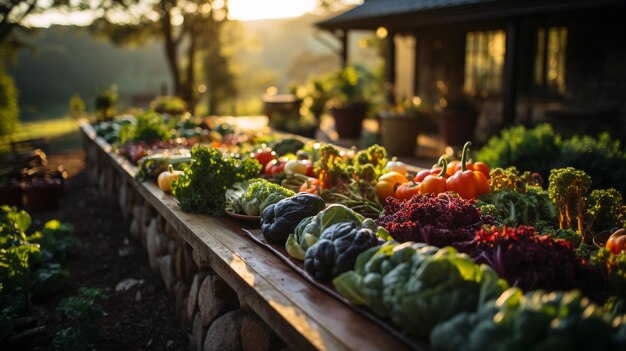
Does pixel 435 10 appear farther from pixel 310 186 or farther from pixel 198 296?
pixel 198 296

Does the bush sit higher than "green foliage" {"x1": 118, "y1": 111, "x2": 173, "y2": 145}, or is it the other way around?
"green foliage" {"x1": 118, "y1": 111, "x2": 173, "y2": 145}

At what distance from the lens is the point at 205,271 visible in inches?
163

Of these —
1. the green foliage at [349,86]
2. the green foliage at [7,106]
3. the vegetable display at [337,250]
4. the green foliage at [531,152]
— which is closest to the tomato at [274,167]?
the vegetable display at [337,250]

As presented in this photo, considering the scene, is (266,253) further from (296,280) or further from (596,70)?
(596,70)

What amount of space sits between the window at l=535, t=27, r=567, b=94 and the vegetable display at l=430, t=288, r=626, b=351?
1073 centimetres

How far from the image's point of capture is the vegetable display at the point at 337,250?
7.96 feet

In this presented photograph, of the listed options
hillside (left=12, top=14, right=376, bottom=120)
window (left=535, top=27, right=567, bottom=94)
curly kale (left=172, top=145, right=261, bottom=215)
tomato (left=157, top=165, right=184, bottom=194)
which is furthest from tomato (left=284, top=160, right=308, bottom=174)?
hillside (left=12, top=14, right=376, bottom=120)

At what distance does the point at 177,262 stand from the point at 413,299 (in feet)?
11.3

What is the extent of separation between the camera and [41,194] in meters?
8.79

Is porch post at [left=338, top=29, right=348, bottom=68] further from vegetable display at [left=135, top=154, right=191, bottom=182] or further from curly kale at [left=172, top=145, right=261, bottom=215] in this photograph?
curly kale at [left=172, top=145, right=261, bottom=215]

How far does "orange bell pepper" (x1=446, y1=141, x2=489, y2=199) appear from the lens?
334 cm

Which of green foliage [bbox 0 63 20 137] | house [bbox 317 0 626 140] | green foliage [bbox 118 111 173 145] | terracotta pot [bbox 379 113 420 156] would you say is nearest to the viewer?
green foliage [bbox 118 111 173 145]

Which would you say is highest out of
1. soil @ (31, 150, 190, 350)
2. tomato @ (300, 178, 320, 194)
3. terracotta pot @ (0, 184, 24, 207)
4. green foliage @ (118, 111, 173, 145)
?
green foliage @ (118, 111, 173, 145)

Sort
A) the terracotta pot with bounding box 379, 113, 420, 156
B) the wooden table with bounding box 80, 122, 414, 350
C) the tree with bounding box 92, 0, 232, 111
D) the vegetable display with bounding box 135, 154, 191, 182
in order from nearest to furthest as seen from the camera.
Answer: the wooden table with bounding box 80, 122, 414, 350, the vegetable display with bounding box 135, 154, 191, 182, the terracotta pot with bounding box 379, 113, 420, 156, the tree with bounding box 92, 0, 232, 111
